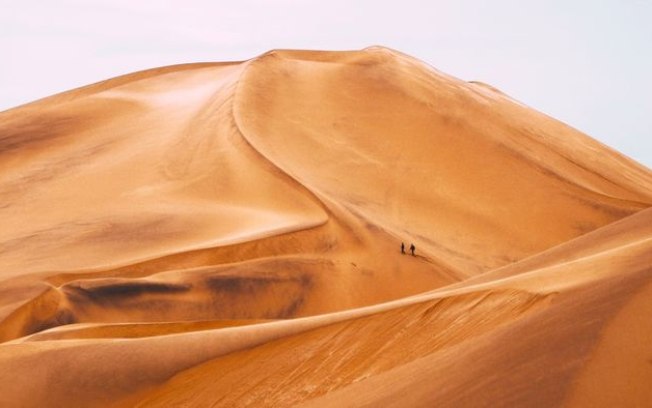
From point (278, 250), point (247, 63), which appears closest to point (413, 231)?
point (278, 250)

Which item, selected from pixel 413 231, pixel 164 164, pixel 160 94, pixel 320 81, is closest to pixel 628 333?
pixel 413 231

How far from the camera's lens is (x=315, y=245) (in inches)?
580

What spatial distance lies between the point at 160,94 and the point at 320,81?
3.60 meters

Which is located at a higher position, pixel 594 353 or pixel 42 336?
pixel 594 353

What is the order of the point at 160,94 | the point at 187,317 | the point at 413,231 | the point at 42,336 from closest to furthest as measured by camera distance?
the point at 42,336 < the point at 187,317 < the point at 413,231 < the point at 160,94

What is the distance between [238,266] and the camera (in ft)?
44.3

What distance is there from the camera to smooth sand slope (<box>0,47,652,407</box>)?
5.59m

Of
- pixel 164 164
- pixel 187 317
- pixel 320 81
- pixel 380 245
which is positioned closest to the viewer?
pixel 187 317

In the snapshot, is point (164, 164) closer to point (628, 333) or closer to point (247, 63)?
point (247, 63)

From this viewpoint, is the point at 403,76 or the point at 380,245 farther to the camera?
the point at 403,76

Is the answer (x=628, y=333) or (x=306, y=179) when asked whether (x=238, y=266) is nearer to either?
(x=306, y=179)

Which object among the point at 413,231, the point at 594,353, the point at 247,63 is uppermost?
the point at 594,353

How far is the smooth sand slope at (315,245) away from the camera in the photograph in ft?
18.3

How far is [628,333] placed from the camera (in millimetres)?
4801
